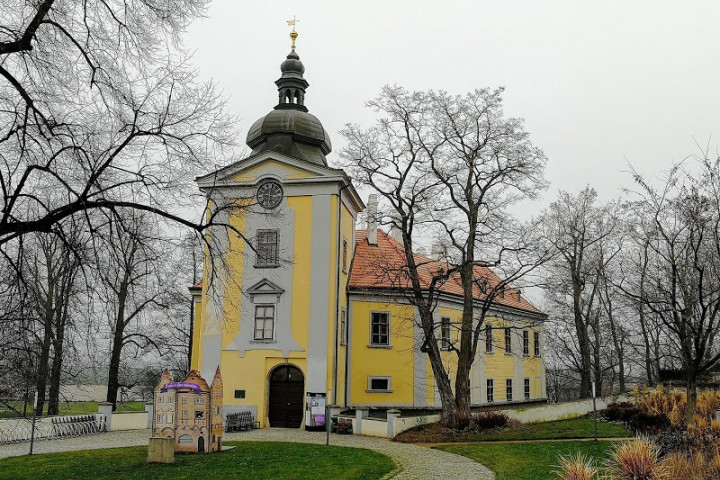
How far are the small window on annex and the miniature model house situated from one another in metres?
10.1

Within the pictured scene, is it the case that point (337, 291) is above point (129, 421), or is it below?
above

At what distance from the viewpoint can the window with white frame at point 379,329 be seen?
26.6 metres

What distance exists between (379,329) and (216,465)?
13319 millimetres

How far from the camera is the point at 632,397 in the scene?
95.6ft

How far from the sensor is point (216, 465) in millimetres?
14070

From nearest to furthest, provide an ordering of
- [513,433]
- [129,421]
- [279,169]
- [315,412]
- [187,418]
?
[187,418] < [513,433] < [315,412] < [129,421] < [279,169]

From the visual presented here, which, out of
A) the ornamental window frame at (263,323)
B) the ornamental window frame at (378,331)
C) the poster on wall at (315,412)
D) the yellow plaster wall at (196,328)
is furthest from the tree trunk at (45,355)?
the ornamental window frame at (378,331)

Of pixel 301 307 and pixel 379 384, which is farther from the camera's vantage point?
pixel 379 384

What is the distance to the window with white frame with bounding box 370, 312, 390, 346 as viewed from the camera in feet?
87.4

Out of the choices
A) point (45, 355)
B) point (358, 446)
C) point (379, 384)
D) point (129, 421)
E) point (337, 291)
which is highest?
point (337, 291)

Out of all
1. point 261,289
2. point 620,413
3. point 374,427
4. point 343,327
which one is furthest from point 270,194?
point 620,413

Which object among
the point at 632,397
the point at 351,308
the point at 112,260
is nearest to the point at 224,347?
the point at 351,308

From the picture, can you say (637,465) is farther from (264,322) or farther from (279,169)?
(279,169)

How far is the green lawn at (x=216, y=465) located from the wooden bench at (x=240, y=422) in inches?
193
